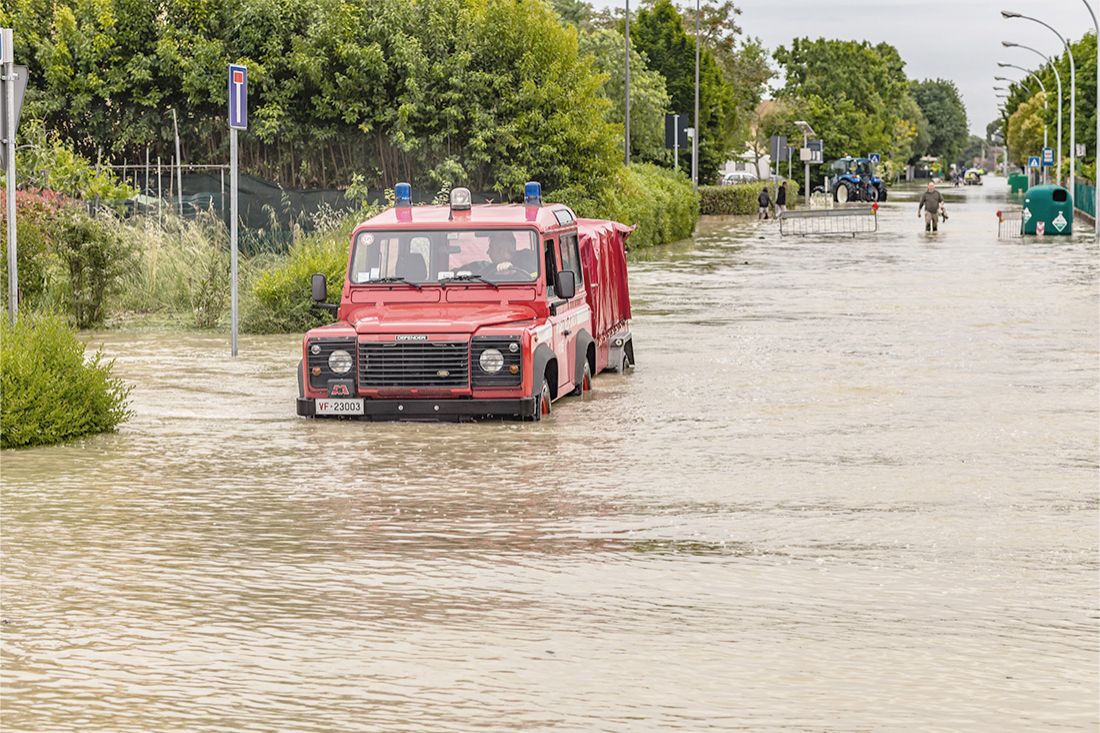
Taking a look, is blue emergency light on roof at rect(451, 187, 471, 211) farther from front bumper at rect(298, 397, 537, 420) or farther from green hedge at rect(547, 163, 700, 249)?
green hedge at rect(547, 163, 700, 249)

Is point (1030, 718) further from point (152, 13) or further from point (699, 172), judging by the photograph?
point (699, 172)

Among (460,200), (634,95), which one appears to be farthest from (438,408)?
(634,95)

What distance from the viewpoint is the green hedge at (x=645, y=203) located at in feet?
123

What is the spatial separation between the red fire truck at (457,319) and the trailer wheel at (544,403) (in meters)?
0.01

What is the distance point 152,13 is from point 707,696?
106ft

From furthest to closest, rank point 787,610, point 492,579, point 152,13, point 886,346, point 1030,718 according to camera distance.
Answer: point 152,13 → point 886,346 → point 492,579 → point 787,610 → point 1030,718

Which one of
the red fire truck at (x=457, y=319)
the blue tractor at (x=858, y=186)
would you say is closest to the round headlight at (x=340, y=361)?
the red fire truck at (x=457, y=319)

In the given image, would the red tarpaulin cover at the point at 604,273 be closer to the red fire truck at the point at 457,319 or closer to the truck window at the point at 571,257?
the red fire truck at the point at 457,319

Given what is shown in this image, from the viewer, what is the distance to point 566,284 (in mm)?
16031

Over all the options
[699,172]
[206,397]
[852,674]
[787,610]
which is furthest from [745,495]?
[699,172]

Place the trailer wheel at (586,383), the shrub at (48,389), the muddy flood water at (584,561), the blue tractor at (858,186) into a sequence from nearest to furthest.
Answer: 1. the muddy flood water at (584,561)
2. the shrub at (48,389)
3. the trailer wheel at (586,383)
4. the blue tractor at (858,186)

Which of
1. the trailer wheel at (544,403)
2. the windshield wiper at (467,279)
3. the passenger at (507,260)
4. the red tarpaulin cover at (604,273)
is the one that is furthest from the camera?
the red tarpaulin cover at (604,273)

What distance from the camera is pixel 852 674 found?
726 cm

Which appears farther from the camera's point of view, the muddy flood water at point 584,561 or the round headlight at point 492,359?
the round headlight at point 492,359
